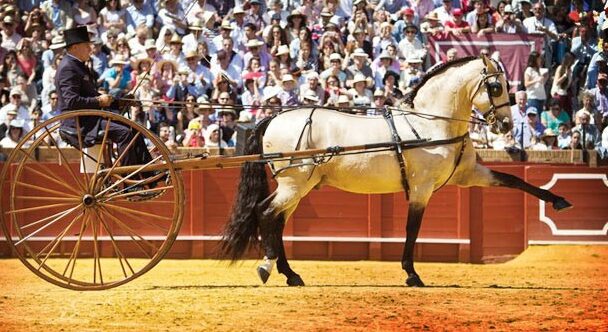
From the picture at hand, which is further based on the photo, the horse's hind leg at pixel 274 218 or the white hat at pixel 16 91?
the white hat at pixel 16 91

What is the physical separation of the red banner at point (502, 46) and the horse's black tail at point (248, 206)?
525cm

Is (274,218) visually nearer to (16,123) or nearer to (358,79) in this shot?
(358,79)

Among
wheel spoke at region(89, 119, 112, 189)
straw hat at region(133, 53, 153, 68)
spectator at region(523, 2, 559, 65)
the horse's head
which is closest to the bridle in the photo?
the horse's head

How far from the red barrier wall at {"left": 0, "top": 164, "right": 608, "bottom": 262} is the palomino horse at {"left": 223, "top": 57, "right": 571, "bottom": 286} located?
317 centimetres

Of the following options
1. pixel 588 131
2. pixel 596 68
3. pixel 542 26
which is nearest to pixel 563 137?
pixel 588 131

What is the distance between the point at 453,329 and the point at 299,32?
8109mm

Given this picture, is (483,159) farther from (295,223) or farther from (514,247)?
(295,223)

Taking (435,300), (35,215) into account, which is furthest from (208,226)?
(435,300)

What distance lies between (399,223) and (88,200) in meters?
6.02

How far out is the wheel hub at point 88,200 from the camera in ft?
33.8

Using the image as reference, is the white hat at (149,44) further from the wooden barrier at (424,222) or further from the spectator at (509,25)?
the spectator at (509,25)

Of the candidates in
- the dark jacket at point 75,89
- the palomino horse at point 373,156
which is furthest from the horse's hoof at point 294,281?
the dark jacket at point 75,89

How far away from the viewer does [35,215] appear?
15.6 m

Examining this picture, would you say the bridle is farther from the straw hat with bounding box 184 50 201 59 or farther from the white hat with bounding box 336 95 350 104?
the straw hat with bounding box 184 50 201 59
